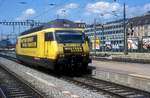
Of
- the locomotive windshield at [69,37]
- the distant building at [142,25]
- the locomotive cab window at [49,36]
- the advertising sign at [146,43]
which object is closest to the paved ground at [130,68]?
the locomotive windshield at [69,37]

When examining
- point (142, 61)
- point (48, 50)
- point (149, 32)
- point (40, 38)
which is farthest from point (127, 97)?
point (149, 32)

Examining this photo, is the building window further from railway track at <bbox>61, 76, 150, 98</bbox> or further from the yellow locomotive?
railway track at <bbox>61, 76, 150, 98</bbox>

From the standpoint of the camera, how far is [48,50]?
2180cm

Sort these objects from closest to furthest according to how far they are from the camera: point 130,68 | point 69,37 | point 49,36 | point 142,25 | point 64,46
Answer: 1. point 64,46
2. point 69,37
3. point 49,36
4. point 130,68
5. point 142,25

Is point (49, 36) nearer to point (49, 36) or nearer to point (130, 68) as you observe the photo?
point (49, 36)

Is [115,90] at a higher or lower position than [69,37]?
lower

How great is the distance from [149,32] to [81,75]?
102m

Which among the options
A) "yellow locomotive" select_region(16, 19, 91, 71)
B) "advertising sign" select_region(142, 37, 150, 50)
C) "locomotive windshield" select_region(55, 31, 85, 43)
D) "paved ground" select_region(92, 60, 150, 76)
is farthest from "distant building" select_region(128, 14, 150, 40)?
"locomotive windshield" select_region(55, 31, 85, 43)

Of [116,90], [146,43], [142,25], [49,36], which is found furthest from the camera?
[142,25]

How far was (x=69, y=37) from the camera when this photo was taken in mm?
21453

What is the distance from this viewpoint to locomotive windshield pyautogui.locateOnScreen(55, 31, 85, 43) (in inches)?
834

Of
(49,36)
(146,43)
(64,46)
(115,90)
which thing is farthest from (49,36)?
(146,43)

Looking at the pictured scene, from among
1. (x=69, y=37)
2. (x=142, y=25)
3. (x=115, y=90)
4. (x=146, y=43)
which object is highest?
(x=142, y=25)

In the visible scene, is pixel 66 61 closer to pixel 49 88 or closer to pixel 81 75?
pixel 81 75
